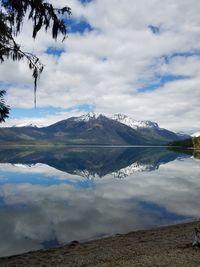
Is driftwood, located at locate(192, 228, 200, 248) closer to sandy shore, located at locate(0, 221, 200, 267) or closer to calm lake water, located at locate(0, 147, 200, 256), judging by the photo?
sandy shore, located at locate(0, 221, 200, 267)

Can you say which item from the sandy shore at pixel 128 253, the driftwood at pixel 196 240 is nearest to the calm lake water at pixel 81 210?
the sandy shore at pixel 128 253

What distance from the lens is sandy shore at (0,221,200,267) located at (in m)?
16.8

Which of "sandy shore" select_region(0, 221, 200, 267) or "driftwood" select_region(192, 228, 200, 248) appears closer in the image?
"sandy shore" select_region(0, 221, 200, 267)

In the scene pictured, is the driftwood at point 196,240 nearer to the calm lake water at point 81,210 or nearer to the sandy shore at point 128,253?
the sandy shore at point 128,253

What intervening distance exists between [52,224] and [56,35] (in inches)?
868

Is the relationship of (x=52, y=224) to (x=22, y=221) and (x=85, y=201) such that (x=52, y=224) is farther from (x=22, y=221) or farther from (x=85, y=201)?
(x=85, y=201)

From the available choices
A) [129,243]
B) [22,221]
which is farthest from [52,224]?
[129,243]

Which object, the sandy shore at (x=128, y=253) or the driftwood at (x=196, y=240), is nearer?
the sandy shore at (x=128, y=253)

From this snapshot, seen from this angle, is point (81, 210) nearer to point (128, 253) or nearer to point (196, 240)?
point (128, 253)

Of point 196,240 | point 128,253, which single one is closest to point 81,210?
point 128,253

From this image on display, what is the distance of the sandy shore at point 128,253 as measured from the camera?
1680cm

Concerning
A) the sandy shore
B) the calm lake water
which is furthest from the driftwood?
the calm lake water

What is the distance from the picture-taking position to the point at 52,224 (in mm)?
33625

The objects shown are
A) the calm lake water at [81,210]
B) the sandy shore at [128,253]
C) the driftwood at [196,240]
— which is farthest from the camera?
the calm lake water at [81,210]
